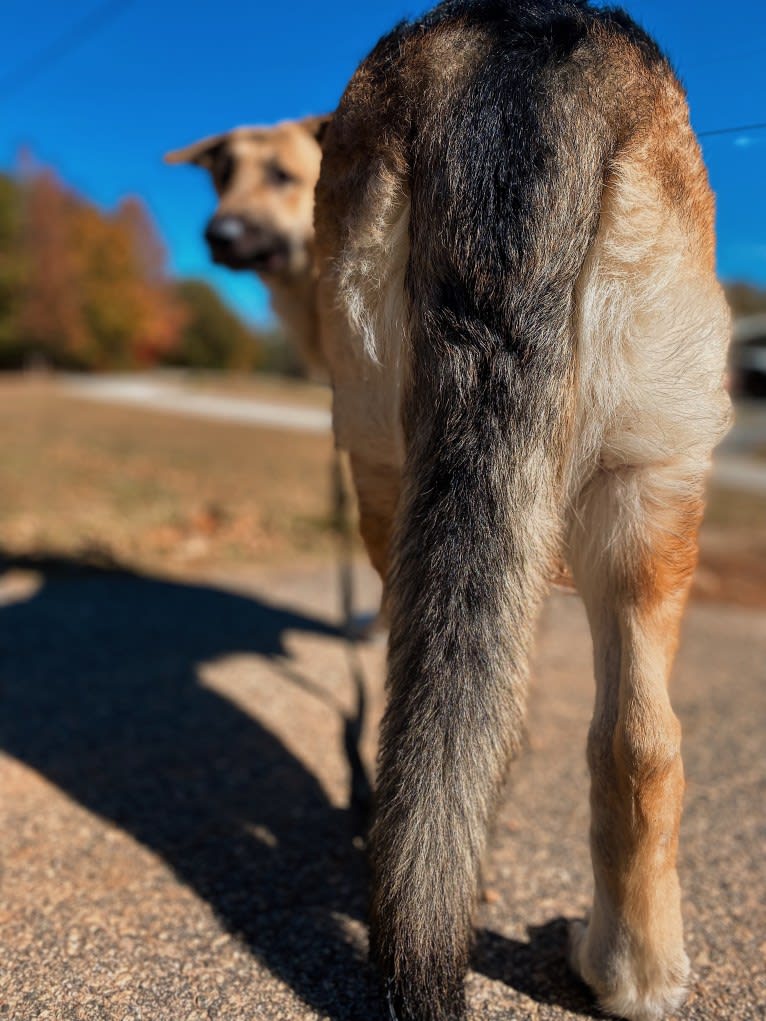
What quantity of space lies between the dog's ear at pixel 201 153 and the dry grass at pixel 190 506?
3341 mm

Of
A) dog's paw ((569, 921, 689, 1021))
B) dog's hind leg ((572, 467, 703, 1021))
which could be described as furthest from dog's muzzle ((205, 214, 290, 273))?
dog's paw ((569, 921, 689, 1021))

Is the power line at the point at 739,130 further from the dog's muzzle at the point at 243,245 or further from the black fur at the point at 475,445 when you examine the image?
the dog's muzzle at the point at 243,245

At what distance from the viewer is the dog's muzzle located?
5.65m

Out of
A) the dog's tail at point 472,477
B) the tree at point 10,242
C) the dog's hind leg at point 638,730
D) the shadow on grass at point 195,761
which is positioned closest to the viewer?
the dog's tail at point 472,477

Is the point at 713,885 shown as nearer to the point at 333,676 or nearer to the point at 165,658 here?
the point at 333,676

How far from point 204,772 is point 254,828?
57 centimetres

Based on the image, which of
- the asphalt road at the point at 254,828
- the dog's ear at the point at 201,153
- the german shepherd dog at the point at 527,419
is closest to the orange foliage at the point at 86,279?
the dog's ear at the point at 201,153

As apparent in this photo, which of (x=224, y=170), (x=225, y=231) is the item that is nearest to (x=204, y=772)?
(x=225, y=231)

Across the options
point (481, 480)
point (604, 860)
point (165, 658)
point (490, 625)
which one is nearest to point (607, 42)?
point (481, 480)

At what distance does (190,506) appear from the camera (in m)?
9.45

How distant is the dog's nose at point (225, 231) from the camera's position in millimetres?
5637

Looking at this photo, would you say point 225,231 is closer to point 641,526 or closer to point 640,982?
point 641,526

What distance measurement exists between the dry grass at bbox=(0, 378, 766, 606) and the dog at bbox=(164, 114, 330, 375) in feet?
8.62

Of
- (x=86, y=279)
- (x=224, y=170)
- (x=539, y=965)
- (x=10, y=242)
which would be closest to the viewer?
(x=539, y=965)
